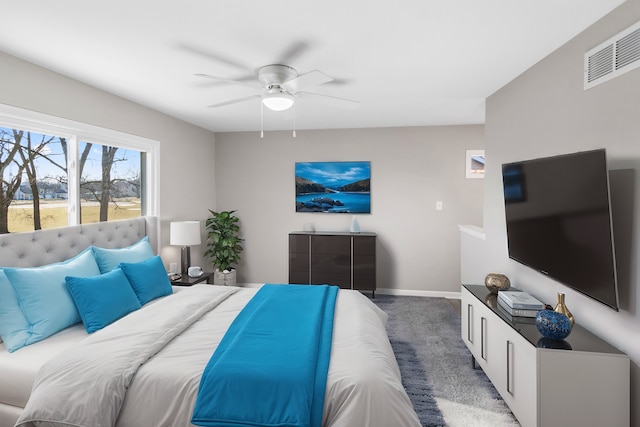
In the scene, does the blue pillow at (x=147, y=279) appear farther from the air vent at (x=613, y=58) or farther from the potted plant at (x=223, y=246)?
the air vent at (x=613, y=58)

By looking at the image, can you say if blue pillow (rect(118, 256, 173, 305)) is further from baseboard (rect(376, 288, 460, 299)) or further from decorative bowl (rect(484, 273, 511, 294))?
baseboard (rect(376, 288, 460, 299))

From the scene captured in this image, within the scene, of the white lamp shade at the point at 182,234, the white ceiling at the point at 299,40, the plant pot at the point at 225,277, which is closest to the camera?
the white ceiling at the point at 299,40

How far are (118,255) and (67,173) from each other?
869mm

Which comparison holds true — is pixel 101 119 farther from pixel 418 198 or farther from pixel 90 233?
pixel 418 198

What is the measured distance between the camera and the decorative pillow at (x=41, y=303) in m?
2.11

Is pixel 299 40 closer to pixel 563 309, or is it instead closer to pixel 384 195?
pixel 563 309

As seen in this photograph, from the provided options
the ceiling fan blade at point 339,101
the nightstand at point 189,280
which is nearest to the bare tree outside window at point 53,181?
the nightstand at point 189,280

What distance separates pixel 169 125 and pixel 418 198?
3.43 metres

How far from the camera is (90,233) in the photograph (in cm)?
304

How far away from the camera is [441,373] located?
284 centimetres

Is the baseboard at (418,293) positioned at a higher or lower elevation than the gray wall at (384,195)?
lower

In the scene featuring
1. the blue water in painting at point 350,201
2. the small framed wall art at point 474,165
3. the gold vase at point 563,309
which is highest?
the small framed wall art at point 474,165

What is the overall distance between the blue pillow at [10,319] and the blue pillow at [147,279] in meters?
0.74

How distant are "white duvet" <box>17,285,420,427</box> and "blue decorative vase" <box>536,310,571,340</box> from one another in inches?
33.5
